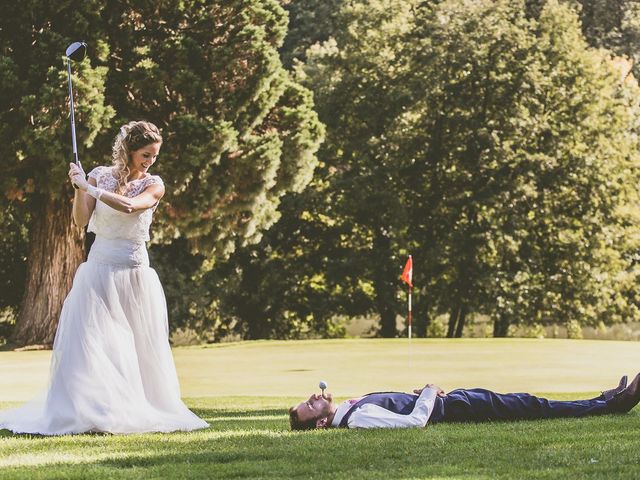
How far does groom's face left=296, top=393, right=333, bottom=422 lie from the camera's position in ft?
25.1

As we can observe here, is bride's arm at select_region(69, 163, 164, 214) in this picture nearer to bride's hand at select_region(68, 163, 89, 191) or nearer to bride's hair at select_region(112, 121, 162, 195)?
bride's hand at select_region(68, 163, 89, 191)

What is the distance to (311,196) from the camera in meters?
34.5

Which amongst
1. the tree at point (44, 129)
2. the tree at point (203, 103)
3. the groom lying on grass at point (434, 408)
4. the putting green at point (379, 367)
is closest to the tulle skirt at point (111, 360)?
the groom lying on grass at point (434, 408)

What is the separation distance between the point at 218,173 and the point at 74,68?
4.03 m

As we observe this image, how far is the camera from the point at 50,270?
→ 24609 millimetres

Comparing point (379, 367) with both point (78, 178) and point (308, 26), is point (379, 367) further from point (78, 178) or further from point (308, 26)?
point (308, 26)

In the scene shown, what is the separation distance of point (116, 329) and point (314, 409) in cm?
159

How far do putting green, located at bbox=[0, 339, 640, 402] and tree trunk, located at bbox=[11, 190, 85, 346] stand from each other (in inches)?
141

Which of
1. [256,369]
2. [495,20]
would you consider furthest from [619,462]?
[495,20]

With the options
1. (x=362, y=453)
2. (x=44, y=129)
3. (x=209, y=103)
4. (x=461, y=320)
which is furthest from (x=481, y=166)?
(x=362, y=453)

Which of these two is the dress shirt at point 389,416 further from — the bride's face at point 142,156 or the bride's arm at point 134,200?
the bride's face at point 142,156

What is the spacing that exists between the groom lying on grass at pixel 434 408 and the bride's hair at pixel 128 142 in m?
2.08

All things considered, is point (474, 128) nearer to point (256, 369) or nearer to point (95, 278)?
point (256, 369)

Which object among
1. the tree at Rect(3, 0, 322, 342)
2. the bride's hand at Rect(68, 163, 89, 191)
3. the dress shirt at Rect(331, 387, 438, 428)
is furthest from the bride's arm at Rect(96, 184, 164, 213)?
the tree at Rect(3, 0, 322, 342)
